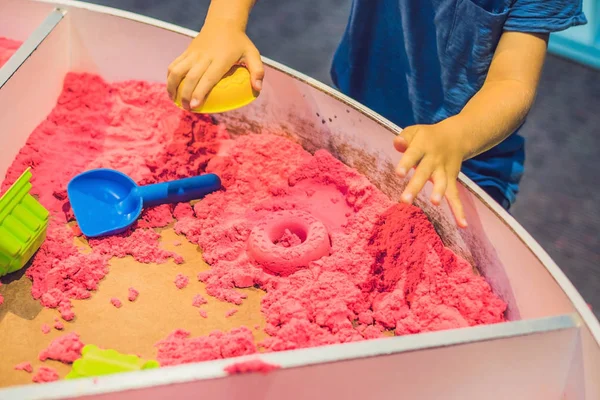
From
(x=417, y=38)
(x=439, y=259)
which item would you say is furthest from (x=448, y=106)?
(x=439, y=259)

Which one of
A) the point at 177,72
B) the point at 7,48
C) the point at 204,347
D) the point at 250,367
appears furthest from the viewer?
the point at 7,48

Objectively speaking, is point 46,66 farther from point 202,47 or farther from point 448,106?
point 448,106

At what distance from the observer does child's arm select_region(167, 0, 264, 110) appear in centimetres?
80

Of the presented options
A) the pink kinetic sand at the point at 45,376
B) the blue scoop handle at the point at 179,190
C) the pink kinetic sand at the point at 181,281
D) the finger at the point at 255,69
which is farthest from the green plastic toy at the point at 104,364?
the finger at the point at 255,69

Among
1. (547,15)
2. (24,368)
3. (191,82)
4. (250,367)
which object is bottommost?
(24,368)

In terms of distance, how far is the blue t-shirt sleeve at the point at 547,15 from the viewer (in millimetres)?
758

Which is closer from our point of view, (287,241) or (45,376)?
(45,376)

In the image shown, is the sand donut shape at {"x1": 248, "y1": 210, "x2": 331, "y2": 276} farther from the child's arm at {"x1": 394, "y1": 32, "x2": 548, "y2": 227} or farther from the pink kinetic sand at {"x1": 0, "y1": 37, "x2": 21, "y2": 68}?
the pink kinetic sand at {"x1": 0, "y1": 37, "x2": 21, "y2": 68}

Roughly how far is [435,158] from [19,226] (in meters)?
0.51

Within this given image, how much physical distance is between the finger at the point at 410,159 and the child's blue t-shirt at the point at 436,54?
0.80ft

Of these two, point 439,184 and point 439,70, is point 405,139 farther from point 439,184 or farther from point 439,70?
point 439,70

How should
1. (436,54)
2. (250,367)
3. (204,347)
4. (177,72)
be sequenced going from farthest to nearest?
1. (436,54)
2. (177,72)
3. (204,347)
4. (250,367)

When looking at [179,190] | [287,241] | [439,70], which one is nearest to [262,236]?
[287,241]

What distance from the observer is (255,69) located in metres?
0.83
